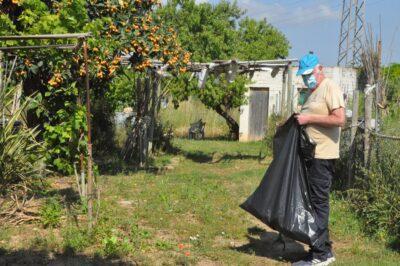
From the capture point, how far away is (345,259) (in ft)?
16.9

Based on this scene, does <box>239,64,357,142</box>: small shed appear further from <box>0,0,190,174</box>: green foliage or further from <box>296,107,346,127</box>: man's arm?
<box>296,107,346,127</box>: man's arm

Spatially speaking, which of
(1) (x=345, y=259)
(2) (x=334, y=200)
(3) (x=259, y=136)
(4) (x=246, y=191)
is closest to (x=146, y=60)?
(4) (x=246, y=191)

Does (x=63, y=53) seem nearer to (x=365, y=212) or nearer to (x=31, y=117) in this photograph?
(x=31, y=117)

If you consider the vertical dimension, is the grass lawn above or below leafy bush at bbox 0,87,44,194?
below

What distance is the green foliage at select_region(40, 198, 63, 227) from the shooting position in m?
5.90

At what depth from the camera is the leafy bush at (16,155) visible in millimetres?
6172

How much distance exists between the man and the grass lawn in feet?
1.18

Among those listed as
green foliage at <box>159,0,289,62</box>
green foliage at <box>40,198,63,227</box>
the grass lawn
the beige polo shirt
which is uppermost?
green foliage at <box>159,0,289,62</box>

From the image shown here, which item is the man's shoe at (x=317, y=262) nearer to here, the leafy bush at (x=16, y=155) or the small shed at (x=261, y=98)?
the leafy bush at (x=16, y=155)

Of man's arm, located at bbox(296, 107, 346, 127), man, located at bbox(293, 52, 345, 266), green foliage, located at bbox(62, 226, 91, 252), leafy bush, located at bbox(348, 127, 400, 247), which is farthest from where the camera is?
leafy bush, located at bbox(348, 127, 400, 247)

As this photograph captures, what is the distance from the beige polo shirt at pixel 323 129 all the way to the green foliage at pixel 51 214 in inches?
120

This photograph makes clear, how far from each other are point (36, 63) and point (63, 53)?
1420 mm

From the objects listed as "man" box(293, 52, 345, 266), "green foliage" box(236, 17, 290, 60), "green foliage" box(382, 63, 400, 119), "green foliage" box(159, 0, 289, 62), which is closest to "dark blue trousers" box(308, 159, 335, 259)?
"man" box(293, 52, 345, 266)

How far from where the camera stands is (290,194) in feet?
16.1
